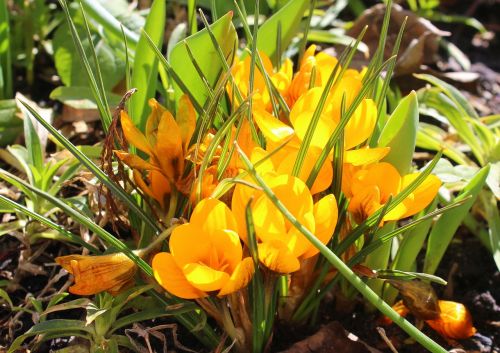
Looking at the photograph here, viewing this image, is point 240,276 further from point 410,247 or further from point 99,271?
point 410,247

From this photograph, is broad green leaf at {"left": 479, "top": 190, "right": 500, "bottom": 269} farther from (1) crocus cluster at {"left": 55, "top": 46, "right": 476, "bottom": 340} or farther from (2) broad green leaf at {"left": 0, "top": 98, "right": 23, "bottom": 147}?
(2) broad green leaf at {"left": 0, "top": 98, "right": 23, "bottom": 147}

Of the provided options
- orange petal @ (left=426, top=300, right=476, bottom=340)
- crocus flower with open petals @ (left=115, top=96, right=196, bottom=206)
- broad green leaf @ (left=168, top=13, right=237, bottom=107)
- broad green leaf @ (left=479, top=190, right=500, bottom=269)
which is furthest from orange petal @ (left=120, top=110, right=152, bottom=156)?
broad green leaf @ (left=479, top=190, right=500, bottom=269)

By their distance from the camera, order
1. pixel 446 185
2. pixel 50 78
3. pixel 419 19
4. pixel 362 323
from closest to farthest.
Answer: pixel 362 323
pixel 446 185
pixel 50 78
pixel 419 19

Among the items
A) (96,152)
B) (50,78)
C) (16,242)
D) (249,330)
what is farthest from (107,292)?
(50,78)

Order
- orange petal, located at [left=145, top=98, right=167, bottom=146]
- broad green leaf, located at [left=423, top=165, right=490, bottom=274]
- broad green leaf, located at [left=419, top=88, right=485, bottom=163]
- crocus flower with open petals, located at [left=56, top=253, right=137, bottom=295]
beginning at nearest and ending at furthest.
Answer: crocus flower with open petals, located at [left=56, top=253, right=137, bottom=295] → orange petal, located at [left=145, top=98, right=167, bottom=146] → broad green leaf, located at [left=423, top=165, right=490, bottom=274] → broad green leaf, located at [left=419, top=88, right=485, bottom=163]

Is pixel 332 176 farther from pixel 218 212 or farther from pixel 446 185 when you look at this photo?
pixel 446 185
